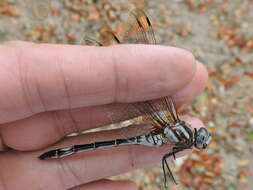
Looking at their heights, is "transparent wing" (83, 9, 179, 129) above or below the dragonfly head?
above

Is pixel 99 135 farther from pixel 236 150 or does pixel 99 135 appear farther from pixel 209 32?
pixel 209 32

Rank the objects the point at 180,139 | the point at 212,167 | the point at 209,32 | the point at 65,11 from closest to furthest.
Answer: the point at 180,139
the point at 212,167
the point at 65,11
the point at 209,32

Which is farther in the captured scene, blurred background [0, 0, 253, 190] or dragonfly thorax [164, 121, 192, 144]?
blurred background [0, 0, 253, 190]

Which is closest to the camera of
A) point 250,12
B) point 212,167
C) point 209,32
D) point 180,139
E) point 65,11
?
point 180,139

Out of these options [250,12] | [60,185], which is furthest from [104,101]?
[250,12]

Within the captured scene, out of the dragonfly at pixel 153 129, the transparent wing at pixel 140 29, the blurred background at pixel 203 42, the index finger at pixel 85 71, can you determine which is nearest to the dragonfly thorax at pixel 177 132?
the dragonfly at pixel 153 129

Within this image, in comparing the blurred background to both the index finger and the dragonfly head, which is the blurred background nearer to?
the dragonfly head

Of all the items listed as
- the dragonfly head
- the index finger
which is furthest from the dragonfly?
the index finger

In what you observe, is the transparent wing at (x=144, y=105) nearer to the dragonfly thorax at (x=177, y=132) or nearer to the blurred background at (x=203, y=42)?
the dragonfly thorax at (x=177, y=132)
